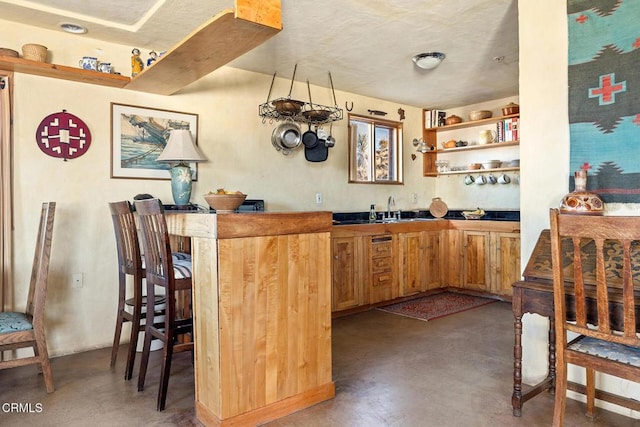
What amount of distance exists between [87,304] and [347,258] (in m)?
2.24

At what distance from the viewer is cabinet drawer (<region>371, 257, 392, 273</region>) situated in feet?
14.3

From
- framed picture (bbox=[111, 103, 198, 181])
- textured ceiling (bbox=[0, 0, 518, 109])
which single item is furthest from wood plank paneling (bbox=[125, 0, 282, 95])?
textured ceiling (bbox=[0, 0, 518, 109])

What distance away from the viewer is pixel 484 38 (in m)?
3.26

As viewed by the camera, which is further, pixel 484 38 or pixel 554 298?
pixel 484 38

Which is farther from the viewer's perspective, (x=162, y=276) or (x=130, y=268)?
(x=130, y=268)

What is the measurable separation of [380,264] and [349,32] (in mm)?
2306

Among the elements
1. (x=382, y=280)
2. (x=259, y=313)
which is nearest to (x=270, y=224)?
(x=259, y=313)

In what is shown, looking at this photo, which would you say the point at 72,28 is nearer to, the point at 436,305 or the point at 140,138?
the point at 140,138

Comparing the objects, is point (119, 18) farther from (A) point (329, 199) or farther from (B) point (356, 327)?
(B) point (356, 327)

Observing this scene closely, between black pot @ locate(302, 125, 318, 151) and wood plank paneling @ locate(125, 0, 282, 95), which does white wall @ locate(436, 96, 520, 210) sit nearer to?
black pot @ locate(302, 125, 318, 151)

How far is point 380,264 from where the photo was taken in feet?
14.5

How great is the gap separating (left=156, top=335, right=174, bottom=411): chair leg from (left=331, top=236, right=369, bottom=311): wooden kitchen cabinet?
6.58 ft

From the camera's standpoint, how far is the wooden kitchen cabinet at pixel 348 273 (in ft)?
13.2

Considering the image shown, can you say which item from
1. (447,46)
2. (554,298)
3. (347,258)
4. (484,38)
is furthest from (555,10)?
(347,258)
